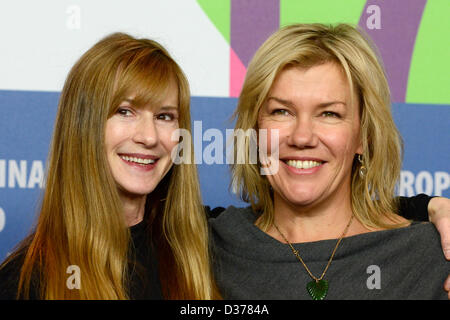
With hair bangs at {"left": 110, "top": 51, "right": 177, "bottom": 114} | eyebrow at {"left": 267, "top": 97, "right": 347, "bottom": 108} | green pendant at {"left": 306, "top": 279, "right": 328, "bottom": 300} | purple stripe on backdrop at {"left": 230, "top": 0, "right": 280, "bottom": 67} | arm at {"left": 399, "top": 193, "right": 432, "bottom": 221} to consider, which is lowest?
green pendant at {"left": 306, "top": 279, "right": 328, "bottom": 300}

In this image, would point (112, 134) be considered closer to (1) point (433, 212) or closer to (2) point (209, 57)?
(1) point (433, 212)

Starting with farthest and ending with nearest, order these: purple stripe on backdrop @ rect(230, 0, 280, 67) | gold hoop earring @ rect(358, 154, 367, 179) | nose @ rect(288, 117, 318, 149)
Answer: purple stripe on backdrop @ rect(230, 0, 280, 67), gold hoop earring @ rect(358, 154, 367, 179), nose @ rect(288, 117, 318, 149)

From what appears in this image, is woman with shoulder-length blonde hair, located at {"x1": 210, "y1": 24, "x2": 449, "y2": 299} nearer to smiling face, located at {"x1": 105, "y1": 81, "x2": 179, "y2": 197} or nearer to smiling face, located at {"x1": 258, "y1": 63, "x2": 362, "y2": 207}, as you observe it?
smiling face, located at {"x1": 258, "y1": 63, "x2": 362, "y2": 207}

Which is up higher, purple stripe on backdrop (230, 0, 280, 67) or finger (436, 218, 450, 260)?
purple stripe on backdrop (230, 0, 280, 67)

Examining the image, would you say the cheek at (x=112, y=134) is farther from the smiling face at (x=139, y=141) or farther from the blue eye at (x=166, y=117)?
the blue eye at (x=166, y=117)

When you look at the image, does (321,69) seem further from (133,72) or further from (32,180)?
(32,180)

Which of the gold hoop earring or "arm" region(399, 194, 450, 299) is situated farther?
the gold hoop earring

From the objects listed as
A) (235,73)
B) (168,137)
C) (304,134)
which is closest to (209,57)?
(235,73)

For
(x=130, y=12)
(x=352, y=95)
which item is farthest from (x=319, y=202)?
(x=130, y=12)

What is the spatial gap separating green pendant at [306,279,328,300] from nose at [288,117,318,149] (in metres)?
0.33

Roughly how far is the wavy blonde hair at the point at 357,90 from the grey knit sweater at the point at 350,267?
82 millimetres

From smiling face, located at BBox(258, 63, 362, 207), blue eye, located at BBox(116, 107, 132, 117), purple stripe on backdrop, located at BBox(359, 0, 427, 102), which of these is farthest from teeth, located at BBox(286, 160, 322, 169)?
purple stripe on backdrop, located at BBox(359, 0, 427, 102)

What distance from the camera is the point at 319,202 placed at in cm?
162

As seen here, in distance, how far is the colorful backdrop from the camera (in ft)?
7.70
